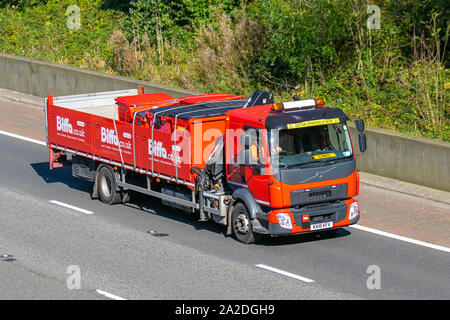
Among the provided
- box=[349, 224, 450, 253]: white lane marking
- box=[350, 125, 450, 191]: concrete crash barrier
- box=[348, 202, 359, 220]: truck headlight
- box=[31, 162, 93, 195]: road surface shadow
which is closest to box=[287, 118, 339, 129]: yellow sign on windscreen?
box=[348, 202, 359, 220]: truck headlight

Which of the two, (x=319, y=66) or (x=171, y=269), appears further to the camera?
(x=319, y=66)

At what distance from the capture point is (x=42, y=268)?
509 inches

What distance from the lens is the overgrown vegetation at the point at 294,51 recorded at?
813 inches

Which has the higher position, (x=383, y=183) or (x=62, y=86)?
(x=62, y=86)

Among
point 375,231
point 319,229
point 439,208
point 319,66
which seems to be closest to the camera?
point 319,229

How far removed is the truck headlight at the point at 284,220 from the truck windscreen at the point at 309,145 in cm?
80

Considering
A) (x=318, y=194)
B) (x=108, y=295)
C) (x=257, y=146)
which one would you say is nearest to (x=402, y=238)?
(x=318, y=194)

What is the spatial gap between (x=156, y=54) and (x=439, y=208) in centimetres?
1298

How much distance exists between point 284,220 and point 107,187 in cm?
486

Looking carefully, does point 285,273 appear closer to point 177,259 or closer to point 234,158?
point 177,259

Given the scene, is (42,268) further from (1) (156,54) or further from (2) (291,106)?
(1) (156,54)

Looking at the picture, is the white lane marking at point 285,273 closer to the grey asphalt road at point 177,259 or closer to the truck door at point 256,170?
the grey asphalt road at point 177,259
